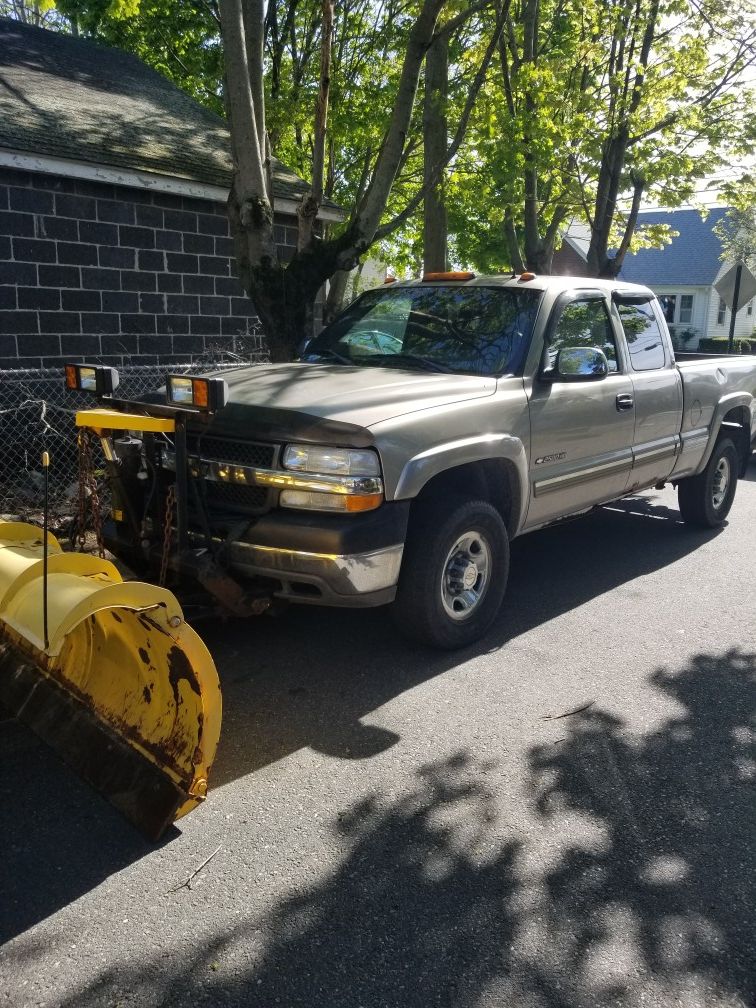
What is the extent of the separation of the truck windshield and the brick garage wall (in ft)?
14.7

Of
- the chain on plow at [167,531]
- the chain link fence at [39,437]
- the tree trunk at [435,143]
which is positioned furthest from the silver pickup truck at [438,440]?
the tree trunk at [435,143]

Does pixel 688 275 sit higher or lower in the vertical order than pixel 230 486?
higher

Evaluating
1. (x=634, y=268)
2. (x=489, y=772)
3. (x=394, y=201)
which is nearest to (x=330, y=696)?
(x=489, y=772)

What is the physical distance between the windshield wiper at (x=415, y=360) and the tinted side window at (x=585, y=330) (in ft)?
2.31

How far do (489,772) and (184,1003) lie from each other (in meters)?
1.65

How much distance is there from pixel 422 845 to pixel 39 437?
22.2 ft

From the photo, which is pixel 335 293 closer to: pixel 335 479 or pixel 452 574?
pixel 452 574

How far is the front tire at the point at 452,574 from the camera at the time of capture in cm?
470

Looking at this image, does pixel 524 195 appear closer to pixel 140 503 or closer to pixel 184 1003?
pixel 140 503

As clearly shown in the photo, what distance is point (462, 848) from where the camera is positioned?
3.24m

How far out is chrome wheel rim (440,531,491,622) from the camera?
497 cm

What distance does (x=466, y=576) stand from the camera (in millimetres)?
5043

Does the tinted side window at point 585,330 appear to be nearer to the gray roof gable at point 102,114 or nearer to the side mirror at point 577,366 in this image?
the side mirror at point 577,366

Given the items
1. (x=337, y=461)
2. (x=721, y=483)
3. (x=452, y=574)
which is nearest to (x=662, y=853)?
(x=452, y=574)
